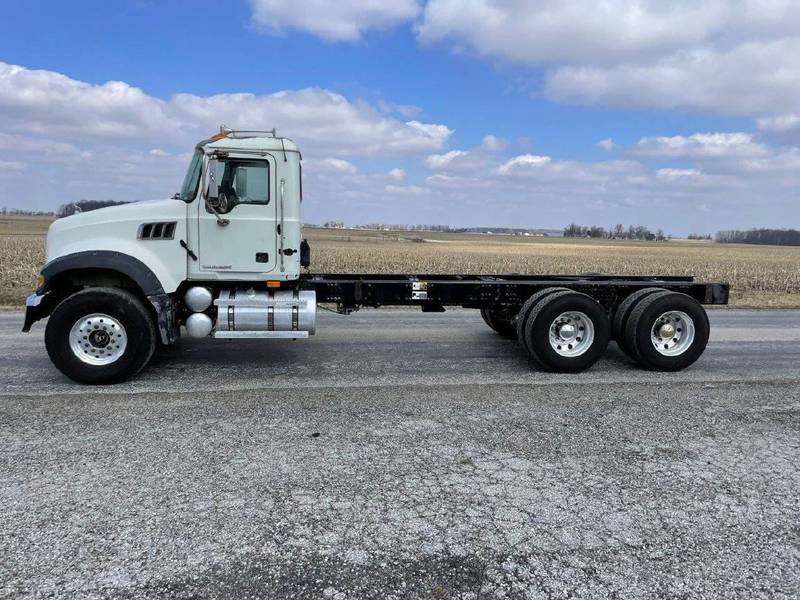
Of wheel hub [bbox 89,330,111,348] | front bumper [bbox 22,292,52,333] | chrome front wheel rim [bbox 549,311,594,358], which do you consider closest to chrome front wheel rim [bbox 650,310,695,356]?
chrome front wheel rim [bbox 549,311,594,358]

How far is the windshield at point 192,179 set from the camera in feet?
22.5

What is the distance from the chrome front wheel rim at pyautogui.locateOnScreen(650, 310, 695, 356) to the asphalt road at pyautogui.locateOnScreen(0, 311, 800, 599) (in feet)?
2.01

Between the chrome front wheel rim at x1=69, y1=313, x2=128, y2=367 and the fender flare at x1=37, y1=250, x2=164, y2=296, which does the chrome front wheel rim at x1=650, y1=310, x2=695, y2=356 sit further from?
the chrome front wheel rim at x1=69, y1=313, x2=128, y2=367

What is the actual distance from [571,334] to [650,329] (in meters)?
1.01

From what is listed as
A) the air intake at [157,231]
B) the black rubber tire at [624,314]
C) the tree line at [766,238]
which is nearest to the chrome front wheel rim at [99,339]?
the air intake at [157,231]

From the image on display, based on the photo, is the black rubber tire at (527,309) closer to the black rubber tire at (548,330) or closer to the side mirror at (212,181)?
the black rubber tire at (548,330)

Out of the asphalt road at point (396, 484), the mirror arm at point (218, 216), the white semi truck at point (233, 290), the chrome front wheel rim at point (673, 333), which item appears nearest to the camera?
the asphalt road at point (396, 484)

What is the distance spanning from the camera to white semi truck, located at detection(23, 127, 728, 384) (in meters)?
6.47

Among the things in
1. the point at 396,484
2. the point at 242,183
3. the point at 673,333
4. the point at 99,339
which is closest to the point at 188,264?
the point at 242,183

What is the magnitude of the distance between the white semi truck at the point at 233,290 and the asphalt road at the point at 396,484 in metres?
0.50

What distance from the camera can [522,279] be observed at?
8.73 metres

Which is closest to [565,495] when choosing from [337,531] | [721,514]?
[721,514]

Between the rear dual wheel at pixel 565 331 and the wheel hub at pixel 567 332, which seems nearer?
the rear dual wheel at pixel 565 331

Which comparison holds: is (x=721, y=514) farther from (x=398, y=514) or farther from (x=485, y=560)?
(x=398, y=514)
